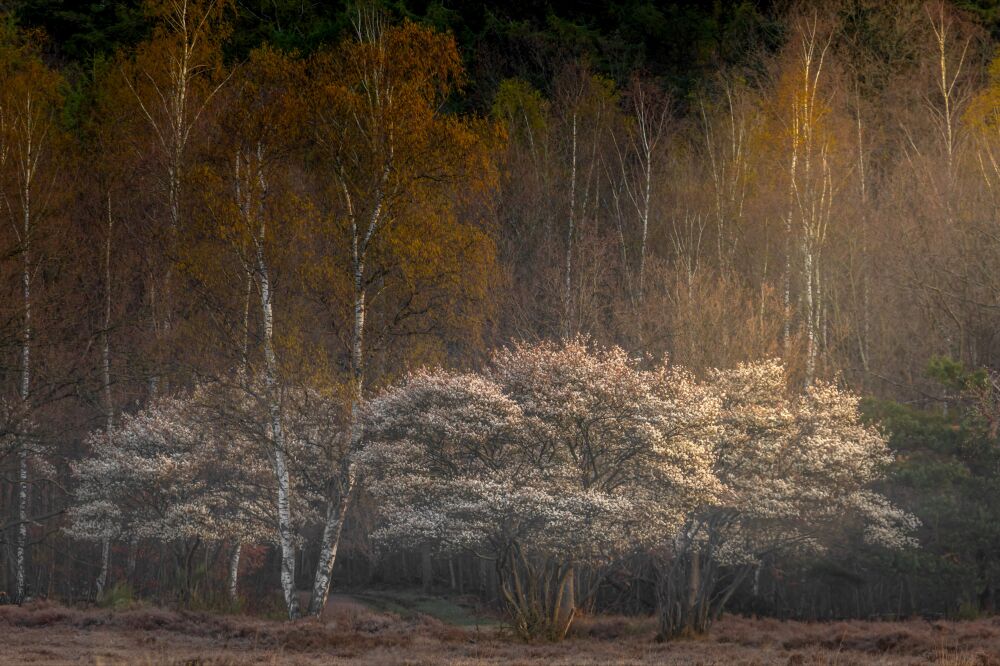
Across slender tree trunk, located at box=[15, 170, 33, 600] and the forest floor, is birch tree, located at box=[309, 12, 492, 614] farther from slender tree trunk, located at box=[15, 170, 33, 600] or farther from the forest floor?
slender tree trunk, located at box=[15, 170, 33, 600]

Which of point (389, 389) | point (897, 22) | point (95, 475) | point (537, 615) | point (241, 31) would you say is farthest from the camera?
point (241, 31)

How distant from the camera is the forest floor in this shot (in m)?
17.7

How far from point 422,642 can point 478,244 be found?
7.99 meters

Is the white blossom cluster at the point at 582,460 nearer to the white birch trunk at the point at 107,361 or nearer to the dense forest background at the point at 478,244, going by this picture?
the dense forest background at the point at 478,244

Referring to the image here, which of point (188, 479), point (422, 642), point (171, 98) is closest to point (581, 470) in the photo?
point (422, 642)

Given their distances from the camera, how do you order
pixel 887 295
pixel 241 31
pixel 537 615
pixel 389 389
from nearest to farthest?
pixel 537 615
pixel 389 389
pixel 887 295
pixel 241 31

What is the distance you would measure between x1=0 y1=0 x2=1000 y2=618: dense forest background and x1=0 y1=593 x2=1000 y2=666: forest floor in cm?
343

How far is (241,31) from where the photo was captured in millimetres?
47938

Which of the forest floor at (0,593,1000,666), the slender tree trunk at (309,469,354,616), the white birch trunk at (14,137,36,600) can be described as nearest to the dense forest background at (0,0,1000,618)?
the white birch trunk at (14,137,36,600)

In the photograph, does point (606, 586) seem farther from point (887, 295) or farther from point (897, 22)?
point (897, 22)

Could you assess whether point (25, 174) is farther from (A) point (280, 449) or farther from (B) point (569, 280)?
(B) point (569, 280)

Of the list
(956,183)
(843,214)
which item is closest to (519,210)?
(843,214)

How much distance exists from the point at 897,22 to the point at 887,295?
9392mm

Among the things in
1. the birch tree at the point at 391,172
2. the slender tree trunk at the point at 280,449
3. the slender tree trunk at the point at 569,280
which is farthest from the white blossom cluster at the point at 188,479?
the slender tree trunk at the point at 569,280
